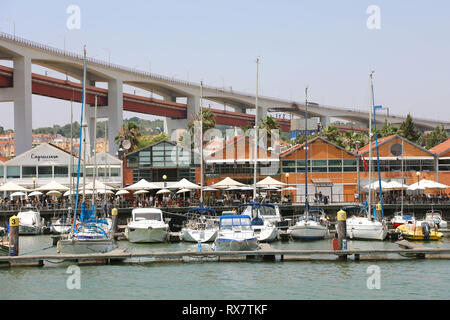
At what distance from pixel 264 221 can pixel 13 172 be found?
3589 cm

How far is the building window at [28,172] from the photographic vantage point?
70062 mm

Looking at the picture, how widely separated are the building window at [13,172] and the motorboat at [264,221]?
31.8 metres

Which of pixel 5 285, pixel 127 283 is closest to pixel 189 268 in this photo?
pixel 127 283

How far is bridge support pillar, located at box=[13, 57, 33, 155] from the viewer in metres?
88.4

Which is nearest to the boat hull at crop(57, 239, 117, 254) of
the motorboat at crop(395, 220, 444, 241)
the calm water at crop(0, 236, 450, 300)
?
the calm water at crop(0, 236, 450, 300)

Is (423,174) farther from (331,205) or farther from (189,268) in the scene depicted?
(189,268)

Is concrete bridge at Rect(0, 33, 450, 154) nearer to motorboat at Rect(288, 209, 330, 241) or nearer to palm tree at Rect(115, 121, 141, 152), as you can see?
palm tree at Rect(115, 121, 141, 152)

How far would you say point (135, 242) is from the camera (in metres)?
44.0

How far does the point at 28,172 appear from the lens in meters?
70.4

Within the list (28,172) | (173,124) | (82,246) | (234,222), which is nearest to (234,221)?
(234,222)

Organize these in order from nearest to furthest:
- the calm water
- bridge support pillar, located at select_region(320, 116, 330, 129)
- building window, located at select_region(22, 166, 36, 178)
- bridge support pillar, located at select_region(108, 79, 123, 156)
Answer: the calm water, building window, located at select_region(22, 166, 36, 178), bridge support pillar, located at select_region(108, 79, 123, 156), bridge support pillar, located at select_region(320, 116, 330, 129)

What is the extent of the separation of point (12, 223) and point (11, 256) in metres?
1.75

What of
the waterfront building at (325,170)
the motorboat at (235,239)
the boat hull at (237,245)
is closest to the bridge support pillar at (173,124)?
the waterfront building at (325,170)

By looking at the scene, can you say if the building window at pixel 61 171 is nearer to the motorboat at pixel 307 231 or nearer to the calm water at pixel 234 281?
the motorboat at pixel 307 231
